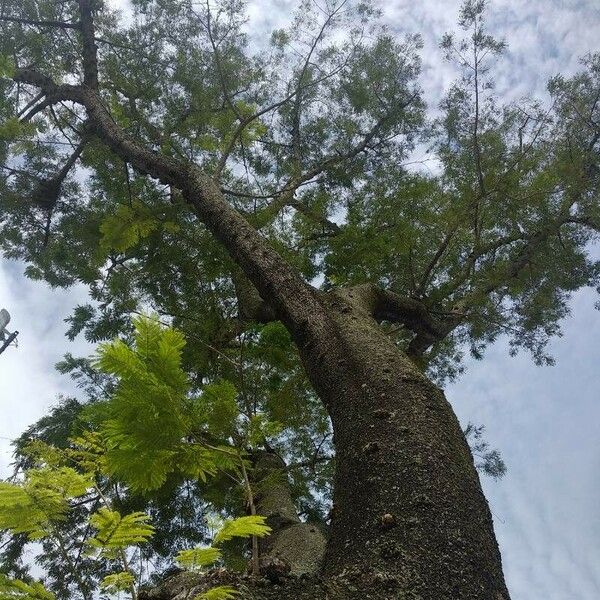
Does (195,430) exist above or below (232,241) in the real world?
below

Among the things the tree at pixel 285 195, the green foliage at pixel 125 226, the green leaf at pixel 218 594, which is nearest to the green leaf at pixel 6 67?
the tree at pixel 285 195

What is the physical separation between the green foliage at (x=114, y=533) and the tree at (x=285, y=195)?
3.89 feet

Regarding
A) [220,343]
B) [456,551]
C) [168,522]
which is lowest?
[456,551]

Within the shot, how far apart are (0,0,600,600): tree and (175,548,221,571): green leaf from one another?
1.10 m

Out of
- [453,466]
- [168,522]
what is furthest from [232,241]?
[168,522]

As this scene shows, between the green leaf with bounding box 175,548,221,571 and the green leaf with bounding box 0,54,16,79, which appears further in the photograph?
the green leaf with bounding box 0,54,16,79

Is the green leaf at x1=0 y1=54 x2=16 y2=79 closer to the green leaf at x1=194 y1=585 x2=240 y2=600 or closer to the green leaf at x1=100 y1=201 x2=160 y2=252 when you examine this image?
the green leaf at x1=100 y1=201 x2=160 y2=252

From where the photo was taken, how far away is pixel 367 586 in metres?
1.44

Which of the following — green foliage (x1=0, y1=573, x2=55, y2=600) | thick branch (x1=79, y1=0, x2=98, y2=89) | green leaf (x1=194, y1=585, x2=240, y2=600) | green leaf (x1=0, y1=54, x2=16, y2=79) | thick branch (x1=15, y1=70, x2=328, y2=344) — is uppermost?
thick branch (x1=79, y1=0, x2=98, y2=89)

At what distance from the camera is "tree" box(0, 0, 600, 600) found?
17.1 ft

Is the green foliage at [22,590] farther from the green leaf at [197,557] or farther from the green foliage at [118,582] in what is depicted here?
the green leaf at [197,557]

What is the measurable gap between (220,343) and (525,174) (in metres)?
4.84

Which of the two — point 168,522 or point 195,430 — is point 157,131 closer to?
point 168,522

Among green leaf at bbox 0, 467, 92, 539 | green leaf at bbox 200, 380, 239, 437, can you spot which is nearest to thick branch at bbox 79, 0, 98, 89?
green leaf at bbox 200, 380, 239, 437
